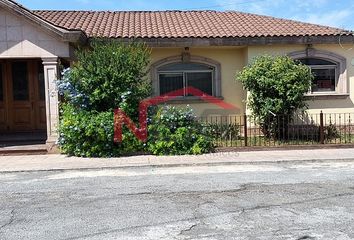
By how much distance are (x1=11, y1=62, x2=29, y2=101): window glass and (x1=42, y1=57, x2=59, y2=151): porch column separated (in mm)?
3031

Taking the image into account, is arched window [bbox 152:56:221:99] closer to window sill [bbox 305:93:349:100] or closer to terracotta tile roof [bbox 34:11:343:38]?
terracotta tile roof [bbox 34:11:343:38]

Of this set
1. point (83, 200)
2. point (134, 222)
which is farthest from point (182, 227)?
point (83, 200)

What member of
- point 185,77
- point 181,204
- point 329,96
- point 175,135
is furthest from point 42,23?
point 329,96

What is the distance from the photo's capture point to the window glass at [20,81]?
1573 centimetres

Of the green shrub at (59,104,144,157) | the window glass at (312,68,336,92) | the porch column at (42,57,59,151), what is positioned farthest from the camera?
the window glass at (312,68,336,92)

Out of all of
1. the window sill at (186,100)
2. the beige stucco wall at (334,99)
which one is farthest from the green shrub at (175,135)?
the beige stucco wall at (334,99)

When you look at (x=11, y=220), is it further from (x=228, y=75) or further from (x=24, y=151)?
(x=228, y=75)

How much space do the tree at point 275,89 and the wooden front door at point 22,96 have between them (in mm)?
6987

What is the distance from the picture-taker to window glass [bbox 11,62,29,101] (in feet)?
51.6

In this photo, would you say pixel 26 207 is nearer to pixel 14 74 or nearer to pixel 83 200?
pixel 83 200

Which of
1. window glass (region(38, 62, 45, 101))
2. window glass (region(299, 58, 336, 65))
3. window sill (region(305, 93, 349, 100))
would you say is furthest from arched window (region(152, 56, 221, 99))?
window glass (region(38, 62, 45, 101))

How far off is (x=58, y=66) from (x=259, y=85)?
5.97m

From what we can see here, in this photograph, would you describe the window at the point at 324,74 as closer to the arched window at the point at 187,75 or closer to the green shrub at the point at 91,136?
the arched window at the point at 187,75

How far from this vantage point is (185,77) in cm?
1602
